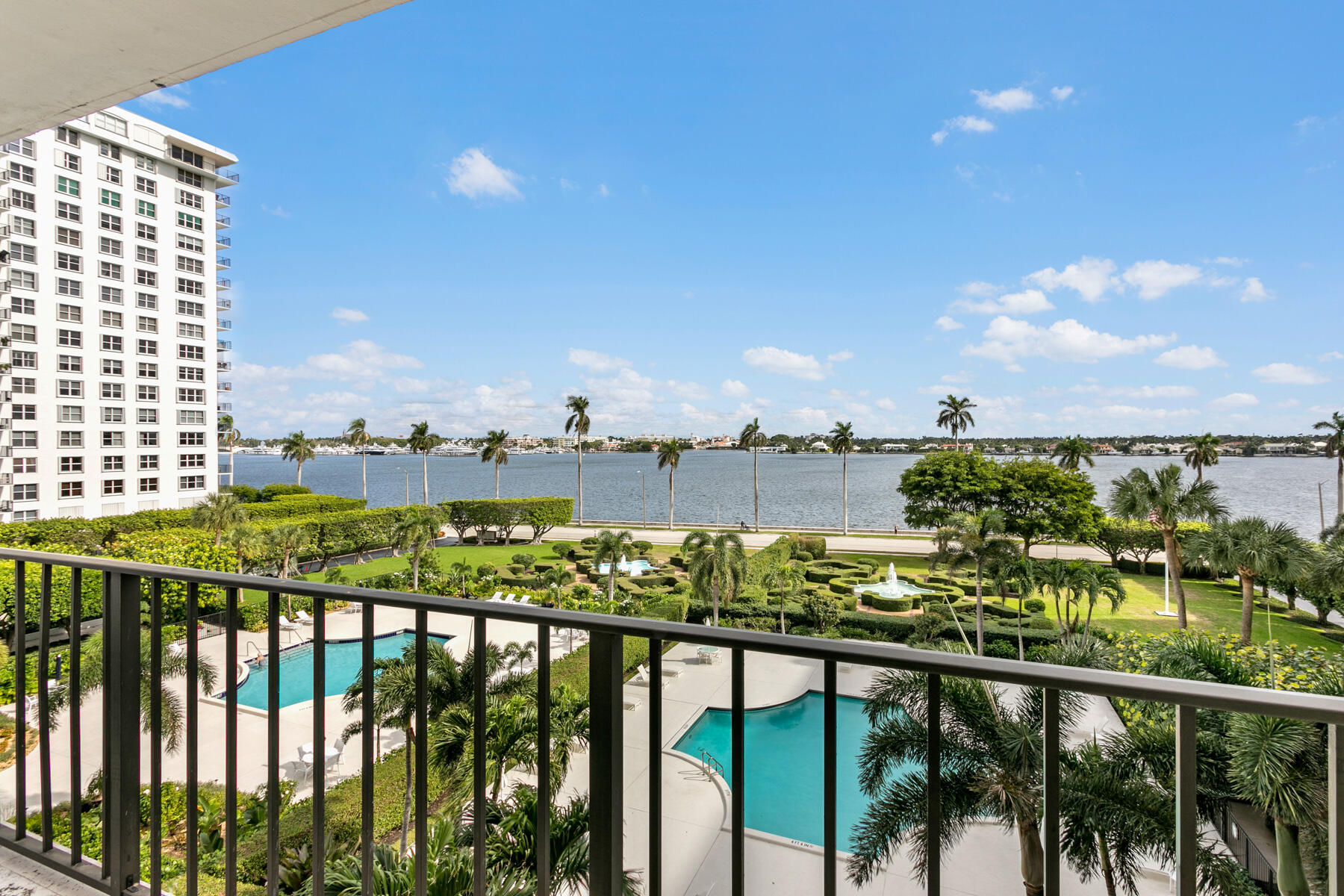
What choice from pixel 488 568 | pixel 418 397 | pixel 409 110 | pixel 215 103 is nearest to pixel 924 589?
pixel 488 568

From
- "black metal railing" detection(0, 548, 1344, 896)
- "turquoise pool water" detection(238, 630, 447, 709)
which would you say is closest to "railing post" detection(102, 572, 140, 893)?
"black metal railing" detection(0, 548, 1344, 896)

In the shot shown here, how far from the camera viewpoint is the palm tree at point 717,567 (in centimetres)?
1741

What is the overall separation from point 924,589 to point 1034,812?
51.7 feet

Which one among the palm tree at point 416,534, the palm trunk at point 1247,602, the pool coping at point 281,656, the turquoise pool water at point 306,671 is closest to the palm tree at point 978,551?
the palm trunk at point 1247,602

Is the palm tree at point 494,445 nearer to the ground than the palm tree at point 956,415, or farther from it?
nearer to the ground

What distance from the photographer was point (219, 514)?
854 inches

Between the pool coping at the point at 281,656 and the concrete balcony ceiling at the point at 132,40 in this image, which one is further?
the pool coping at the point at 281,656

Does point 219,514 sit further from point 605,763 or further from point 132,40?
point 605,763

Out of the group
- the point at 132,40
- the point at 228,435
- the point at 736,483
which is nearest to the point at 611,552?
the point at 132,40

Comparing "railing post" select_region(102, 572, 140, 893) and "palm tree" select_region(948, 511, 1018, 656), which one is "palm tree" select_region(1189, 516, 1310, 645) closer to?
"palm tree" select_region(948, 511, 1018, 656)

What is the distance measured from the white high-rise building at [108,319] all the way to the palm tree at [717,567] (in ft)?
115

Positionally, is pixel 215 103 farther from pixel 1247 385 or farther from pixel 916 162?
pixel 1247 385

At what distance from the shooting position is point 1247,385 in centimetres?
6322

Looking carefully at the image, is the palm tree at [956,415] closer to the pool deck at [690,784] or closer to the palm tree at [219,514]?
the pool deck at [690,784]
